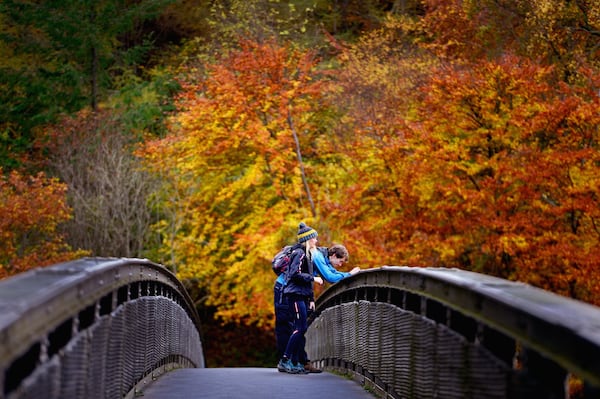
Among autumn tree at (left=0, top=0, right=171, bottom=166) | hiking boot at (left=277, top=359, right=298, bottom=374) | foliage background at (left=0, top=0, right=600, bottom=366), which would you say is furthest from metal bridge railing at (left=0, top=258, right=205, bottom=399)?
autumn tree at (left=0, top=0, right=171, bottom=166)

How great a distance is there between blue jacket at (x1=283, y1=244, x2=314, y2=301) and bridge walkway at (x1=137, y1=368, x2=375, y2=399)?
1002 mm

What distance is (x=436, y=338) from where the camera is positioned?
606cm

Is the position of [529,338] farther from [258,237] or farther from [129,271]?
Answer: [258,237]

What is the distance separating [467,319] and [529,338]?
1687mm

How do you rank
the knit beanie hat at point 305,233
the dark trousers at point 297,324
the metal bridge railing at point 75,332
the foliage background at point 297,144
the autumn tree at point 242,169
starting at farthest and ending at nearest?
the autumn tree at point 242,169
the foliage background at point 297,144
the dark trousers at point 297,324
the knit beanie hat at point 305,233
the metal bridge railing at point 75,332

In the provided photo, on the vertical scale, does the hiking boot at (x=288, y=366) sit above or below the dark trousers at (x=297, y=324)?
below

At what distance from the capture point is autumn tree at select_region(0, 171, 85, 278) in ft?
93.4

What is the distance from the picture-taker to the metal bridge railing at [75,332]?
381 cm

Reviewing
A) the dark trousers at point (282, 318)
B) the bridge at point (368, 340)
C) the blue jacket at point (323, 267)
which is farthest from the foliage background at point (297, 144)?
the bridge at point (368, 340)

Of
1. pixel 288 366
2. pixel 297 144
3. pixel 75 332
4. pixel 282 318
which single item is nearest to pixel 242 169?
pixel 297 144

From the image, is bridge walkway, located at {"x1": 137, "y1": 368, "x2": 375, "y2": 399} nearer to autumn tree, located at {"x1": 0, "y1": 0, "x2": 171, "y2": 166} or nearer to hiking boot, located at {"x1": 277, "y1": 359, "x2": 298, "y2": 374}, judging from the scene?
hiking boot, located at {"x1": 277, "y1": 359, "x2": 298, "y2": 374}

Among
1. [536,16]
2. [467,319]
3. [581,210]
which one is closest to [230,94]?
[536,16]

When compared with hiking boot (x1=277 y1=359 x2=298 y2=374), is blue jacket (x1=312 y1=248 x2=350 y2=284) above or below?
above

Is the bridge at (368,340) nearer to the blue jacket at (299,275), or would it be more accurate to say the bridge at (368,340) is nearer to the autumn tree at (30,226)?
the blue jacket at (299,275)
